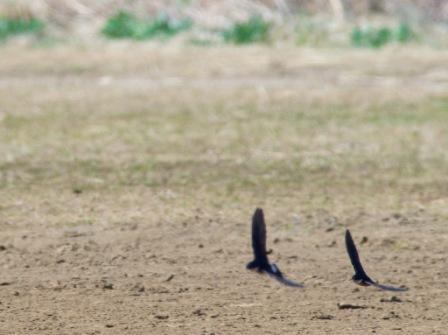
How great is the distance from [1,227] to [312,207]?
1749mm

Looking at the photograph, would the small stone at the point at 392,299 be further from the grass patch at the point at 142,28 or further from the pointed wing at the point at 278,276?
the grass patch at the point at 142,28

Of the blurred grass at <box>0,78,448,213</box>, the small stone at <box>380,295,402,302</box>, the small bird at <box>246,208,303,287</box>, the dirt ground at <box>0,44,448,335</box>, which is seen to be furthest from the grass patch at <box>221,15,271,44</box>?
the small stone at <box>380,295,402,302</box>

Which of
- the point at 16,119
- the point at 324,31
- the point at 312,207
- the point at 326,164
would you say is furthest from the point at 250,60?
the point at 312,207

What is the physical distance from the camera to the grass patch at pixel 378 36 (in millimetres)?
15062

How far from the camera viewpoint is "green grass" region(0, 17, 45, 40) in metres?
15.7

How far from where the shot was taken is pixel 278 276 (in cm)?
566

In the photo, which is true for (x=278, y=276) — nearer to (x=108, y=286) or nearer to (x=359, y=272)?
(x=359, y=272)

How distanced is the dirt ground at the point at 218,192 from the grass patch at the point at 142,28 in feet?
6.06

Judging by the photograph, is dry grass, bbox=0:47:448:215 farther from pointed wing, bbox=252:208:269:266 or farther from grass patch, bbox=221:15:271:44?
pointed wing, bbox=252:208:269:266

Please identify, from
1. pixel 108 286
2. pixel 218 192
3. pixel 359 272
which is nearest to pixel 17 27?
pixel 218 192

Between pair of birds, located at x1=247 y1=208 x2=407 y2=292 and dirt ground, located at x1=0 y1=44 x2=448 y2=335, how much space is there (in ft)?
0.18

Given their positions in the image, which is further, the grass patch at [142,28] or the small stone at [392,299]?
the grass patch at [142,28]

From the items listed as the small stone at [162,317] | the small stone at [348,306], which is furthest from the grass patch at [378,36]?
the small stone at [162,317]

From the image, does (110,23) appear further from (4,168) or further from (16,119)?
(4,168)
